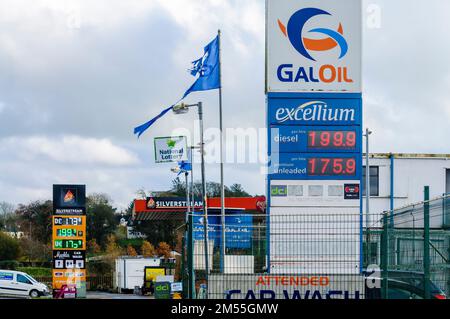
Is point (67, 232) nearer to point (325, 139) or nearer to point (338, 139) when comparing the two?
point (325, 139)

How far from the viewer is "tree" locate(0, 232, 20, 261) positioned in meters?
69.6

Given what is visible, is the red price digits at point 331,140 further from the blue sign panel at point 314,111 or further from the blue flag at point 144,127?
the blue flag at point 144,127

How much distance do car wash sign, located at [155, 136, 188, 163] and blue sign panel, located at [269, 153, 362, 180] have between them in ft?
49.6

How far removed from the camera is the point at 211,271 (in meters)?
15.4

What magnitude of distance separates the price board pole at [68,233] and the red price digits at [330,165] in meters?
17.2

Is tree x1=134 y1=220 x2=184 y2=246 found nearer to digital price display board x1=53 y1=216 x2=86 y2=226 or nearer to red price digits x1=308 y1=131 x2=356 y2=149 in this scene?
digital price display board x1=53 y1=216 x2=86 y2=226

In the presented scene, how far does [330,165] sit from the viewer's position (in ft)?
64.3

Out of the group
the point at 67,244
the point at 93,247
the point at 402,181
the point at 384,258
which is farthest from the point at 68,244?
the point at 93,247

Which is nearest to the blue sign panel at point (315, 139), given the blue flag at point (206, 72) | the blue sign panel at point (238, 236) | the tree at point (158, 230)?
the blue sign panel at point (238, 236)

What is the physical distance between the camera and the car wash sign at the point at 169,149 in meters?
34.4

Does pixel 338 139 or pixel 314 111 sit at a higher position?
pixel 314 111

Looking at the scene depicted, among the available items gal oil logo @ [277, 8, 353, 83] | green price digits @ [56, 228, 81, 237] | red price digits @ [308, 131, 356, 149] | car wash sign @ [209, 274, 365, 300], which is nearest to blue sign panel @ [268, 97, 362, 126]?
red price digits @ [308, 131, 356, 149]

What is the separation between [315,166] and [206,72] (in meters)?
6.38
